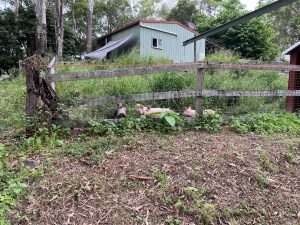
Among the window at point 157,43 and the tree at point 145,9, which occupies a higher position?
the tree at point 145,9

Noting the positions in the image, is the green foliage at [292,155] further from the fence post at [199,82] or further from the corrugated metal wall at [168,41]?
the corrugated metal wall at [168,41]

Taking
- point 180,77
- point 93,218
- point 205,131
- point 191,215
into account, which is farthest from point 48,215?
point 180,77

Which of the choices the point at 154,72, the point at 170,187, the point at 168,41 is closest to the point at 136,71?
the point at 154,72

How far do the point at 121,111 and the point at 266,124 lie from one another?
225 centimetres

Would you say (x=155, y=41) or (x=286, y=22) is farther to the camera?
(x=286, y=22)

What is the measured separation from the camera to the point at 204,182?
260 cm

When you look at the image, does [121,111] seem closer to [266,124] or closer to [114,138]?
[114,138]

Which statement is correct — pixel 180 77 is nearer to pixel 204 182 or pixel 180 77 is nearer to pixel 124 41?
pixel 204 182

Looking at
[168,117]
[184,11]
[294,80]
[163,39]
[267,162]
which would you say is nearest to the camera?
[267,162]

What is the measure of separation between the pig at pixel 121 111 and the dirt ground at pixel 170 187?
0.62m

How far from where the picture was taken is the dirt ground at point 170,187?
7.23ft

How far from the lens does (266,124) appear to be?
163 inches

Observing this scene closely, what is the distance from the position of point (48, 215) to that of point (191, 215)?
1.17m

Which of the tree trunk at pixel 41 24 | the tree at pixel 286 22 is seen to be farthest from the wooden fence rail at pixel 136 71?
the tree at pixel 286 22
